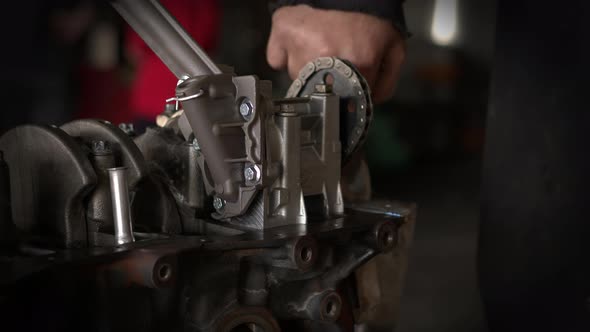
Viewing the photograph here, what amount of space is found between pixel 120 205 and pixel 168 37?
1.07 feet

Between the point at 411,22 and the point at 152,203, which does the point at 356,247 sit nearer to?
the point at 152,203

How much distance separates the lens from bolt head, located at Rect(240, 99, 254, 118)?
116 cm

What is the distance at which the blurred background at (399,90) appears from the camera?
109 inches

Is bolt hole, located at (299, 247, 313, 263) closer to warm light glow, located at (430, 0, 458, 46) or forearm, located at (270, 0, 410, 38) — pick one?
forearm, located at (270, 0, 410, 38)

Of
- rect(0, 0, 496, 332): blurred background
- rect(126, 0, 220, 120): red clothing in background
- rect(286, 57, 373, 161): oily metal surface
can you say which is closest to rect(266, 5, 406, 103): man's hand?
rect(286, 57, 373, 161): oily metal surface

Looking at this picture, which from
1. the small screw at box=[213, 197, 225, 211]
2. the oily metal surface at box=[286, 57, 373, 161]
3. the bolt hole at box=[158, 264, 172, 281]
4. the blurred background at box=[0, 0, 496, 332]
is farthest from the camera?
the blurred background at box=[0, 0, 496, 332]

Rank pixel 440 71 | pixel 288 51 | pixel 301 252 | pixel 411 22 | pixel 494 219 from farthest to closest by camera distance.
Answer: pixel 440 71 → pixel 411 22 → pixel 494 219 → pixel 288 51 → pixel 301 252

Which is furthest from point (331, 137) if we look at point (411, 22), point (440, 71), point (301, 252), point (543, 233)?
point (440, 71)

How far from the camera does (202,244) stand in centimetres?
107

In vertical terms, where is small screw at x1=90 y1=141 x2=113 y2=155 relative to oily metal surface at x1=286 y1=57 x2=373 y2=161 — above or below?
below

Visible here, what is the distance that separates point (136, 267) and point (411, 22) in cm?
358

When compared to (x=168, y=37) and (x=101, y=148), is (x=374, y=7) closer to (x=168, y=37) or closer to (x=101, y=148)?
(x=168, y=37)

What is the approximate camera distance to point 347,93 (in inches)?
54.5

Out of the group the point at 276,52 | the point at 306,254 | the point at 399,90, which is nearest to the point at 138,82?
the point at 276,52
